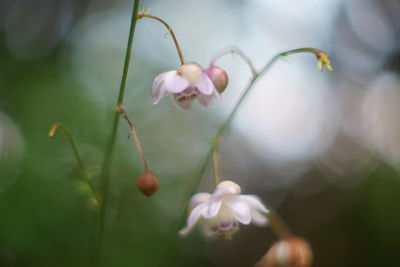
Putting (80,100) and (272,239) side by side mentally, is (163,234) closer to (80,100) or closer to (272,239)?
(80,100)

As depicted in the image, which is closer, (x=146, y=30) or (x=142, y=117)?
(x=142, y=117)

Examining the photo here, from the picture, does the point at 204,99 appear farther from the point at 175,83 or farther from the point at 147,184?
the point at 147,184

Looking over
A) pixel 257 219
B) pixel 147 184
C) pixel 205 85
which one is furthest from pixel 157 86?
pixel 257 219

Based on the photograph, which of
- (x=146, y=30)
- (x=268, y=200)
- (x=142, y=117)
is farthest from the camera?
(x=268, y=200)

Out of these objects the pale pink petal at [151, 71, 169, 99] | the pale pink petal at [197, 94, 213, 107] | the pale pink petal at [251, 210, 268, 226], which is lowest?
the pale pink petal at [251, 210, 268, 226]

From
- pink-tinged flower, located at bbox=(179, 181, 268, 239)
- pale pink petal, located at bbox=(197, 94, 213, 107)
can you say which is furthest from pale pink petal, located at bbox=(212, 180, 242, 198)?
pale pink petal, located at bbox=(197, 94, 213, 107)

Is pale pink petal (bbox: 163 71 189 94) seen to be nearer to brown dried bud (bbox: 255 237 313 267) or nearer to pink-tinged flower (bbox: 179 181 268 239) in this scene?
pink-tinged flower (bbox: 179 181 268 239)

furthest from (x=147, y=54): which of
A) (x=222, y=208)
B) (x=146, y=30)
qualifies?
(x=222, y=208)

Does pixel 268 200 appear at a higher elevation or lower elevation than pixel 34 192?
lower
